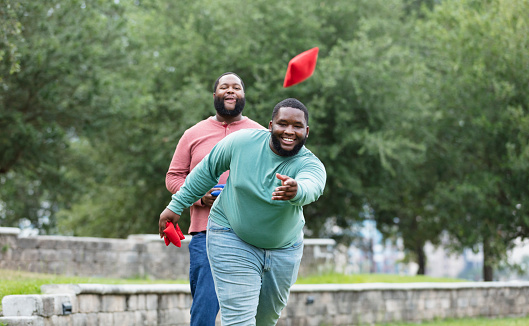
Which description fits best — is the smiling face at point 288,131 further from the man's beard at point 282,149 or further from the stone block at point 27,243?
the stone block at point 27,243

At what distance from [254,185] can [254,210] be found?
0.17 meters

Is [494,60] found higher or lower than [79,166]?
higher

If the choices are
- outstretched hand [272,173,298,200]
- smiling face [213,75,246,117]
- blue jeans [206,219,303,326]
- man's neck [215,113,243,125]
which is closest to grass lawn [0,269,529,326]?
man's neck [215,113,243,125]

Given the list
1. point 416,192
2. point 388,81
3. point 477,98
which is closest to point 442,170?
point 416,192

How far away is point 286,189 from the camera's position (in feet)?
12.6

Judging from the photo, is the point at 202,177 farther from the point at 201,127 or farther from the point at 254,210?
the point at 201,127

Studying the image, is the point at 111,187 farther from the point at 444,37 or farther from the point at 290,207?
the point at 290,207

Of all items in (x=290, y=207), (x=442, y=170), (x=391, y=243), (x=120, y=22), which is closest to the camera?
(x=290, y=207)

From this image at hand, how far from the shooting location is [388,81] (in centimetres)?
2064

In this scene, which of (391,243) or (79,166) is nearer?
(79,166)

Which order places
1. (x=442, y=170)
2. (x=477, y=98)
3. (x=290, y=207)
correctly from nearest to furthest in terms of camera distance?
(x=290, y=207), (x=477, y=98), (x=442, y=170)

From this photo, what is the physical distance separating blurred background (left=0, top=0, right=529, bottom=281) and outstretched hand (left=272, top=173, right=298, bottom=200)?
14.6 meters

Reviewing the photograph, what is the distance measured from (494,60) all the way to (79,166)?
42.2 feet

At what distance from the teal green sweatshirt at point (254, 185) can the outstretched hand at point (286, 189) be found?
0.32m
